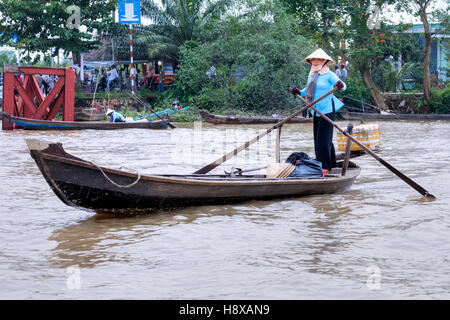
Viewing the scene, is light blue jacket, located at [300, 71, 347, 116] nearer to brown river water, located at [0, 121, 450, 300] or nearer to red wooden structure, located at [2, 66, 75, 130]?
brown river water, located at [0, 121, 450, 300]

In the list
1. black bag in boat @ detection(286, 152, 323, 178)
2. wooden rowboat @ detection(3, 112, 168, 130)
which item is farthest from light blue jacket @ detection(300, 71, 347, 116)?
wooden rowboat @ detection(3, 112, 168, 130)

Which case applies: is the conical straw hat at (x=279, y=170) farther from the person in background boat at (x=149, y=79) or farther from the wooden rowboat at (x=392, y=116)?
the person in background boat at (x=149, y=79)

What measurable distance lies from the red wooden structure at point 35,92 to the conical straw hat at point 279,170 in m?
10.1

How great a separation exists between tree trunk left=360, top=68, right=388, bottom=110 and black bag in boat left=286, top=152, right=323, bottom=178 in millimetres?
17643

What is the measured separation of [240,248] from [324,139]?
261 centimetres

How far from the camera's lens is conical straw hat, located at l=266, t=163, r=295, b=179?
20.6 feet

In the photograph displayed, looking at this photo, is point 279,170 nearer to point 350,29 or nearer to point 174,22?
point 350,29

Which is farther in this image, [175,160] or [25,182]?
[175,160]

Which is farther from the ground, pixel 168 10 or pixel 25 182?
pixel 168 10

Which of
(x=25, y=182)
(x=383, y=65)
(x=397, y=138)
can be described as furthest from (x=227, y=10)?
(x=25, y=182)

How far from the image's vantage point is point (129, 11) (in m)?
21.3

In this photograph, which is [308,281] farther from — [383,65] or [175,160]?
[383,65]
